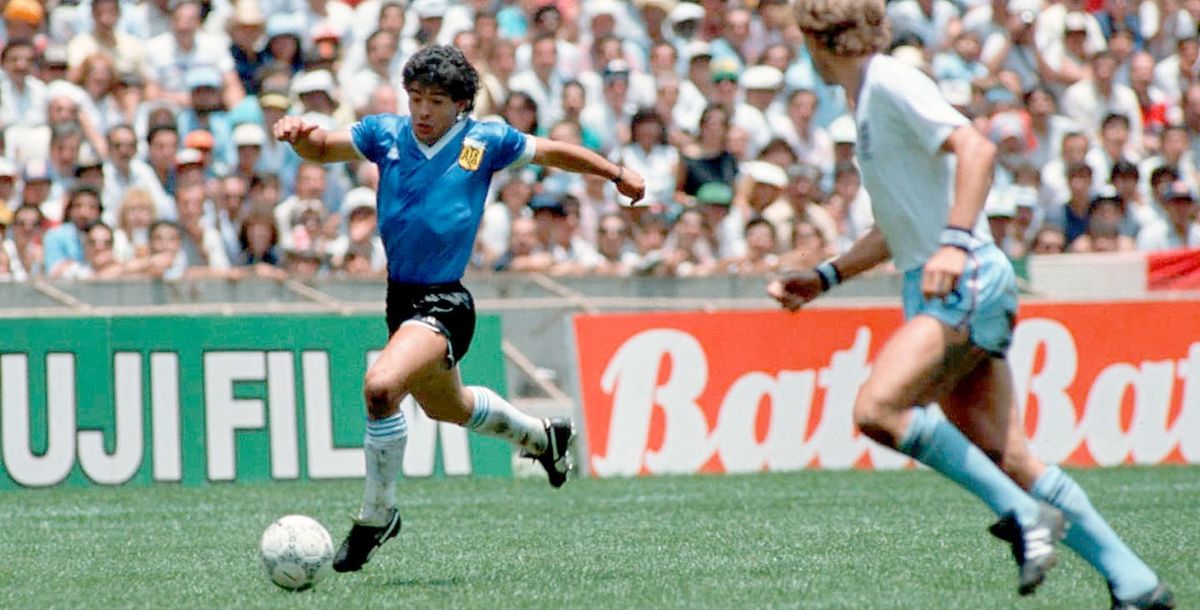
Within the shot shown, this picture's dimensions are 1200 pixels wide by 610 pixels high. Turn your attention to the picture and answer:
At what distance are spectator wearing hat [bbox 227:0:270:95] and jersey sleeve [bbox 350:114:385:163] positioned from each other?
29.2ft

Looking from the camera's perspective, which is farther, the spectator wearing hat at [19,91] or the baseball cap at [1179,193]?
the baseball cap at [1179,193]

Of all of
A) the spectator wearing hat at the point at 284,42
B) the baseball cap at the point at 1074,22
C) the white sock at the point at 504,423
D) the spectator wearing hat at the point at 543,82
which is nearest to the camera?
the white sock at the point at 504,423

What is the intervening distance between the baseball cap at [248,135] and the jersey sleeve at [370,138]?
25.3 feet

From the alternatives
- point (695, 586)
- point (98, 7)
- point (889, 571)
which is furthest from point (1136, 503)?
point (98, 7)

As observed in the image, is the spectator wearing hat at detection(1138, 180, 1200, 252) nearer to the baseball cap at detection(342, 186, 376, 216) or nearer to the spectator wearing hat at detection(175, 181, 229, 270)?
the baseball cap at detection(342, 186, 376, 216)

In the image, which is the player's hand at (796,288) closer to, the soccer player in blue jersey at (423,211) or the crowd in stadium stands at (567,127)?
the soccer player in blue jersey at (423,211)

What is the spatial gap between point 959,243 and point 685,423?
328 inches

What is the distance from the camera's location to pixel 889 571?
26.6ft

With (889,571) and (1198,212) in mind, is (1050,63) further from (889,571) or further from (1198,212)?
(889,571)

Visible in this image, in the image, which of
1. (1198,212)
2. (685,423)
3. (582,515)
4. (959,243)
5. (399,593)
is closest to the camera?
(959,243)

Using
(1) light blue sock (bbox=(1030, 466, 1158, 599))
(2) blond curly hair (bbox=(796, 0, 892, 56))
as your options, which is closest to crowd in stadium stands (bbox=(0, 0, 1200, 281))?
(2) blond curly hair (bbox=(796, 0, 892, 56))

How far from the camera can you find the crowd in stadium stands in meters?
15.6

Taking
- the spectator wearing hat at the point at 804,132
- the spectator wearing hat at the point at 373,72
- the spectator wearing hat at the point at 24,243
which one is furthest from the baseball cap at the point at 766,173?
the spectator wearing hat at the point at 24,243

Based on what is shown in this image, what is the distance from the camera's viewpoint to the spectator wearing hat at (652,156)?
1728 cm
